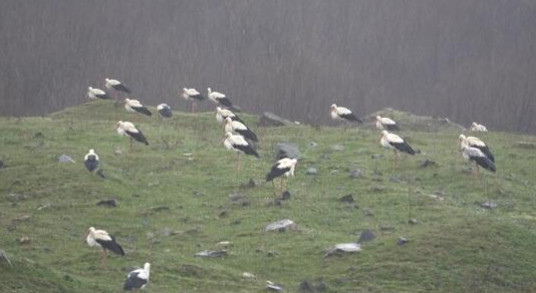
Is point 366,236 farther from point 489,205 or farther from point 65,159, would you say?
point 65,159

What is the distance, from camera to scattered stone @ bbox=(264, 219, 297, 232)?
26.1 meters

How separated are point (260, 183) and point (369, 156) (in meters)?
6.67

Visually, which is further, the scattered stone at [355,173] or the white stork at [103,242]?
the scattered stone at [355,173]

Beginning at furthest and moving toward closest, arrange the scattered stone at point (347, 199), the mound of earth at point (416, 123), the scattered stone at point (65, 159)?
1. the mound of earth at point (416, 123)
2. the scattered stone at point (65, 159)
3. the scattered stone at point (347, 199)

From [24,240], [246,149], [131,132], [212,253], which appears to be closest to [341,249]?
[212,253]

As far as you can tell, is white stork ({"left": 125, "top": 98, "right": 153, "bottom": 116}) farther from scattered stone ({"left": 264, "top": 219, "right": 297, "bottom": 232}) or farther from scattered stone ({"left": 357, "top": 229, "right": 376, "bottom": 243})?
scattered stone ({"left": 357, "top": 229, "right": 376, "bottom": 243})

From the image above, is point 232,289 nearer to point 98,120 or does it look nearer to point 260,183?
point 260,183

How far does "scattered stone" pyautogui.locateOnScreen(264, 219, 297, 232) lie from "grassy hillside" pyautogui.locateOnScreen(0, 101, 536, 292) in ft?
0.96

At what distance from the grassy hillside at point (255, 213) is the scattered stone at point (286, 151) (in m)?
0.47

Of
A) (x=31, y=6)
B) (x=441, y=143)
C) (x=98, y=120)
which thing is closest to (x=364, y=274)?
(x=441, y=143)

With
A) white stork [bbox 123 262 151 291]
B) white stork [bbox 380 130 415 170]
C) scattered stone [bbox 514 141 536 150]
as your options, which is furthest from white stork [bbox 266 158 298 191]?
scattered stone [bbox 514 141 536 150]

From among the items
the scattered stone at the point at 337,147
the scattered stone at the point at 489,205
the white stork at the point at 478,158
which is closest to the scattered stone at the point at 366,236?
the scattered stone at the point at 489,205

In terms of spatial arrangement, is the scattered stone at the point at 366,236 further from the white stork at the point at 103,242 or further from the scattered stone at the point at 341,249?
the white stork at the point at 103,242

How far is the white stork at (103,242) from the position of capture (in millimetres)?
22484
